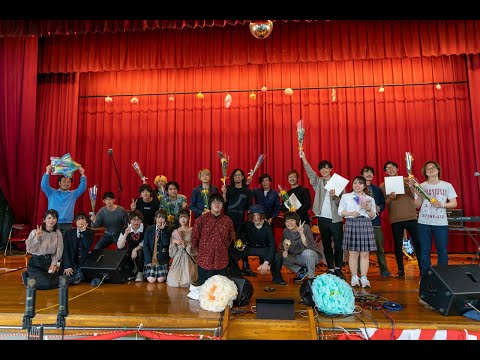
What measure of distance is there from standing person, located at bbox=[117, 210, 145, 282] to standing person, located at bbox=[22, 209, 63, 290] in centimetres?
64

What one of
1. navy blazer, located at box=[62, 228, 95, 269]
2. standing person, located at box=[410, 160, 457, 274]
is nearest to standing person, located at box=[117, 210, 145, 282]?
navy blazer, located at box=[62, 228, 95, 269]

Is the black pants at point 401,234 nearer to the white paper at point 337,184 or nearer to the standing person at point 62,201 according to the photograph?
the white paper at point 337,184

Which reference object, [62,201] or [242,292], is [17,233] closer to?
[62,201]

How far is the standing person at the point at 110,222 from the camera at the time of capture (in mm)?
4129

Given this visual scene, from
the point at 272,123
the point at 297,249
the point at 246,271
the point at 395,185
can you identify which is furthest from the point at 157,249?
the point at 272,123

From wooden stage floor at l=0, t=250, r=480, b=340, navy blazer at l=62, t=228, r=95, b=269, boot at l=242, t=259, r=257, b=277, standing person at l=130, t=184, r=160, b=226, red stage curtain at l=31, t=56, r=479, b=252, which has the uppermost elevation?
red stage curtain at l=31, t=56, r=479, b=252

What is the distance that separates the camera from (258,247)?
3.75 m

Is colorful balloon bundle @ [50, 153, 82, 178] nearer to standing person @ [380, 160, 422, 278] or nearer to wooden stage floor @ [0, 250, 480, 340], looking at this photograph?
wooden stage floor @ [0, 250, 480, 340]

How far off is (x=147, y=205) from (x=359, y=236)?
2.55 meters

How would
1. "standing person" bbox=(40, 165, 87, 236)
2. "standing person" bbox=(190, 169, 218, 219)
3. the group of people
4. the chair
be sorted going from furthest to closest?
the chair → "standing person" bbox=(40, 165, 87, 236) → "standing person" bbox=(190, 169, 218, 219) → the group of people

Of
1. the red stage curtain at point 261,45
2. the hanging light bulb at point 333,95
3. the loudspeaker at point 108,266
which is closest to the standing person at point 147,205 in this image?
the loudspeaker at point 108,266

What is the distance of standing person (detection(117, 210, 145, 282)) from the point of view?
3.84 m
